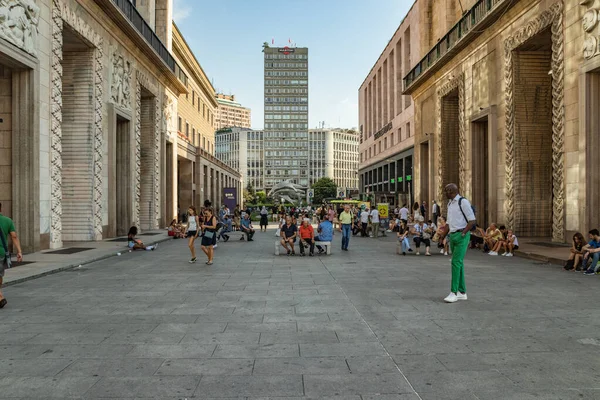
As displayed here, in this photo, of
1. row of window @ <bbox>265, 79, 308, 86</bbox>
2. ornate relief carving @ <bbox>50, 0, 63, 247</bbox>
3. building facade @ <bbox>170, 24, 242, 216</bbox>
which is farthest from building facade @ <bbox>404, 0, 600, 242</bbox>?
row of window @ <bbox>265, 79, 308, 86</bbox>

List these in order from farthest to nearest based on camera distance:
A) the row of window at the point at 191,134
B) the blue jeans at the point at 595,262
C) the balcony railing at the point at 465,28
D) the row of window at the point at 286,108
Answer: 1. the row of window at the point at 286,108
2. the row of window at the point at 191,134
3. the balcony railing at the point at 465,28
4. the blue jeans at the point at 595,262

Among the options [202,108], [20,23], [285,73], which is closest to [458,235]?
[20,23]

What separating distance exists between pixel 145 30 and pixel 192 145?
17.5 metres

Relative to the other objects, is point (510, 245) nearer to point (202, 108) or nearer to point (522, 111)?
point (522, 111)

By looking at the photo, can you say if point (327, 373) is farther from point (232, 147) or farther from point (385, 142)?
point (232, 147)

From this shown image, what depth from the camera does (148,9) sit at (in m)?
27.8

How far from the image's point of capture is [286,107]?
12731cm

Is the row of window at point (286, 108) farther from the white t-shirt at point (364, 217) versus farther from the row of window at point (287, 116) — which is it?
the white t-shirt at point (364, 217)

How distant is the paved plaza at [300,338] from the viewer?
12.9 ft

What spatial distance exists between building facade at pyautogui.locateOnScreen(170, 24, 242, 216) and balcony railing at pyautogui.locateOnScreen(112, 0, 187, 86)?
5.40 m

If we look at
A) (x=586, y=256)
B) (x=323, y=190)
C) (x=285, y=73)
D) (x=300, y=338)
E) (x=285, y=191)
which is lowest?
(x=300, y=338)

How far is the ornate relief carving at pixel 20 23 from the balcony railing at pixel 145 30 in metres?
6.37

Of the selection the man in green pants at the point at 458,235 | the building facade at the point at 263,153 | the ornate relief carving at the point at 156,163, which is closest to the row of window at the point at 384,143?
the ornate relief carving at the point at 156,163

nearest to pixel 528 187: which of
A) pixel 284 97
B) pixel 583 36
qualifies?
pixel 583 36
